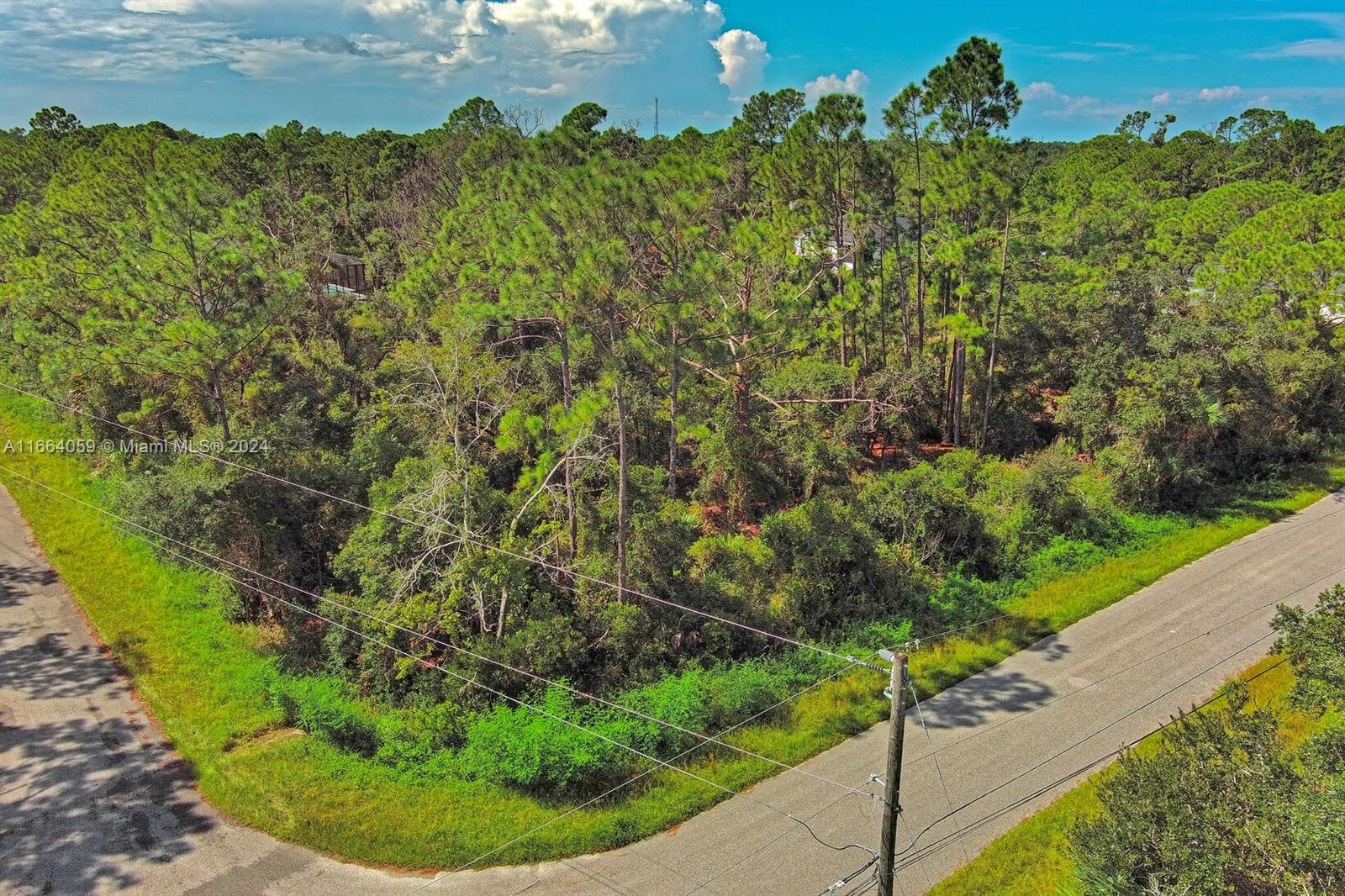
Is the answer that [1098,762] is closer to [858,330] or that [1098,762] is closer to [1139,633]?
[1139,633]

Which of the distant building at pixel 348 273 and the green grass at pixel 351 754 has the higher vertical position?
the distant building at pixel 348 273

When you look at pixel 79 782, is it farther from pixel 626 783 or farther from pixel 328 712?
pixel 626 783

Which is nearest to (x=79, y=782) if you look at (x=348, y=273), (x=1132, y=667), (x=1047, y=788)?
(x=1047, y=788)

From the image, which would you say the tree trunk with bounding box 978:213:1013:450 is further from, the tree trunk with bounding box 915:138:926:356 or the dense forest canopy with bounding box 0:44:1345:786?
the tree trunk with bounding box 915:138:926:356

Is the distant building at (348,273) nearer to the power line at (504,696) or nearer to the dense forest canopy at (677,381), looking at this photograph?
the dense forest canopy at (677,381)

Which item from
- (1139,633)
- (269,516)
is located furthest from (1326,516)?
(269,516)

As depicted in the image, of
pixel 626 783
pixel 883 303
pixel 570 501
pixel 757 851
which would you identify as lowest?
pixel 757 851

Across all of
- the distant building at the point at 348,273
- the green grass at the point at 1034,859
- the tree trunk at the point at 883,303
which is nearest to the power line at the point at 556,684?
the green grass at the point at 1034,859
